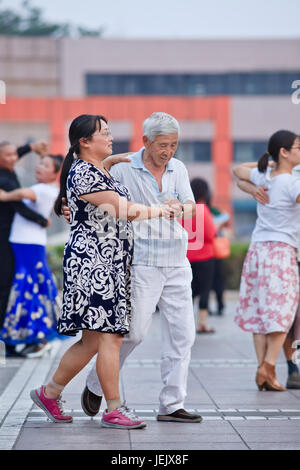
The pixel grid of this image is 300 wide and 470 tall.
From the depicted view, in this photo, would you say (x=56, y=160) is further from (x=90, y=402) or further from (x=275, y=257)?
(x=90, y=402)

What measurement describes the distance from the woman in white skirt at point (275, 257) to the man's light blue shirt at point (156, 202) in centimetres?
147

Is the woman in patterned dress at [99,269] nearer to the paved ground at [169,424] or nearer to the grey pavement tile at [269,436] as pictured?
the paved ground at [169,424]

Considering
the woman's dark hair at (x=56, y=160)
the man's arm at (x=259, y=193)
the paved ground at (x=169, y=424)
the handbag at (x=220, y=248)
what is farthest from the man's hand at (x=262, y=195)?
the handbag at (x=220, y=248)

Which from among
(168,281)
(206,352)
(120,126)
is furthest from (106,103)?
(168,281)

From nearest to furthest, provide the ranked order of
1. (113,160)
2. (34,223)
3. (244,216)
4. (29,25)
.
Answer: (113,160)
(34,223)
(244,216)
(29,25)

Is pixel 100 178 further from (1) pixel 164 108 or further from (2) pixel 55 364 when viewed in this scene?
(1) pixel 164 108

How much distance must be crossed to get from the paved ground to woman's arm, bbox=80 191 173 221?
1.19 m

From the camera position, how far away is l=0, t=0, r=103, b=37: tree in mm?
71562

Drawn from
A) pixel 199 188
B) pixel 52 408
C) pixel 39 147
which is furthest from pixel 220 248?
pixel 52 408

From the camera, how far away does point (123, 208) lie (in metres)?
5.21

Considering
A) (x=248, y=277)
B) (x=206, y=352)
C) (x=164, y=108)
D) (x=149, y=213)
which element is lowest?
(x=206, y=352)

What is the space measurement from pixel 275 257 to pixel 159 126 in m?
1.94

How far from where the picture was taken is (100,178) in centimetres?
528
